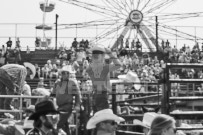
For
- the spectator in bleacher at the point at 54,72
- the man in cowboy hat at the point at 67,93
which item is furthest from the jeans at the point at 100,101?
the spectator in bleacher at the point at 54,72

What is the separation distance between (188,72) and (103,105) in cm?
1805

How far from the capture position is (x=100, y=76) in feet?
33.0

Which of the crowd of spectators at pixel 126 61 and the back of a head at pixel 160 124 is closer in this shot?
the back of a head at pixel 160 124

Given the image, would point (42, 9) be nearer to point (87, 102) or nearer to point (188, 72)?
point (188, 72)

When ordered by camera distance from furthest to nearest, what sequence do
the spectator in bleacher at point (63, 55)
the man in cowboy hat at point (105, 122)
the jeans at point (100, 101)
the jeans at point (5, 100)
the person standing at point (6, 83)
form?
the spectator in bleacher at point (63, 55) < the person standing at point (6, 83) < the jeans at point (5, 100) < the jeans at point (100, 101) < the man in cowboy hat at point (105, 122)

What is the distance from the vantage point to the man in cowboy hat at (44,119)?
6219 millimetres

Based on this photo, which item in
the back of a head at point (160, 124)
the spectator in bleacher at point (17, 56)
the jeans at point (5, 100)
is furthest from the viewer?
the spectator in bleacher at point (17, 56)

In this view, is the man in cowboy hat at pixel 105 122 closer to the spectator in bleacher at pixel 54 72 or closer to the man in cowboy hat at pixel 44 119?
the man in cowboy hat at pixel 44 119

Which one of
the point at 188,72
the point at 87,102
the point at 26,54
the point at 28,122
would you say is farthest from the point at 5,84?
the point at 26,54

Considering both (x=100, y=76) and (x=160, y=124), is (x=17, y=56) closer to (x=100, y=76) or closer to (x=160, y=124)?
(x=100, y=76)

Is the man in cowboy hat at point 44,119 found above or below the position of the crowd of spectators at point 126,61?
below

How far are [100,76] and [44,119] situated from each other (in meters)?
3.79

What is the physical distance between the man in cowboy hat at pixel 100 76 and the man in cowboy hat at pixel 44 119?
3266mm

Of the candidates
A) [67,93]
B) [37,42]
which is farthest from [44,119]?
[37,42]
